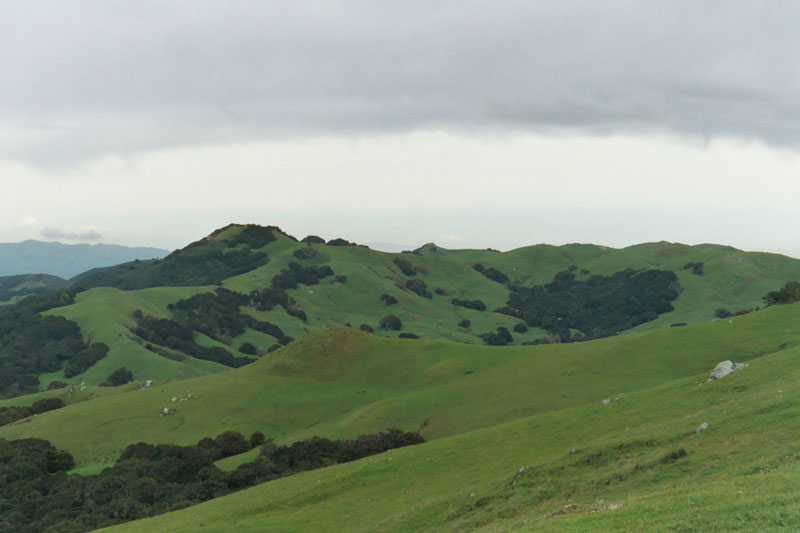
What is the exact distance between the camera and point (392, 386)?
65000 mm

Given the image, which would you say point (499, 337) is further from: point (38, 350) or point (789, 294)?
point (38, 350)

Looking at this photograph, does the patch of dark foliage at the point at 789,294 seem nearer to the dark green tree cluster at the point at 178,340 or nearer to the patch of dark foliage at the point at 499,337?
the patch of dark foliage at the point at 499,337

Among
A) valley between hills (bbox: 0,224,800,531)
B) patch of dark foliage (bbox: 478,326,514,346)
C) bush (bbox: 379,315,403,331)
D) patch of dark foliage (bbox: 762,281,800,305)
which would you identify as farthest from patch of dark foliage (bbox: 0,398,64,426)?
patch of dark foliage (bbox: 478,326,514,346)

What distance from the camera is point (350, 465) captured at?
122 ft

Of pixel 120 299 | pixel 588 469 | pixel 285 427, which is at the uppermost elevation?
pixel 120 299

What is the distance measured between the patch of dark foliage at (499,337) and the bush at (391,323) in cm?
2423

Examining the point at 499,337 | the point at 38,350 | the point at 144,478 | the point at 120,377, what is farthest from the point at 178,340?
the point at 144,478

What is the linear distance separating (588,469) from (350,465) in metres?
17.2

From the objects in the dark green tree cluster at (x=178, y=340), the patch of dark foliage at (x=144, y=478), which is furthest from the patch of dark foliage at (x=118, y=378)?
the patch of dark foliage at (x=144, y=478)

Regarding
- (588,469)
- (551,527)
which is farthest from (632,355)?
(551,527)

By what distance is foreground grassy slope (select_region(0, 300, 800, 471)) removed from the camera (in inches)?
1964

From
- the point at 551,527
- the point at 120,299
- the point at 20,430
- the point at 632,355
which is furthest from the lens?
the point at 120,299

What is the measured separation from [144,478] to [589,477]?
1421 inches

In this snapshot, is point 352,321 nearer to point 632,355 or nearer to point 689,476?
point 632,355
